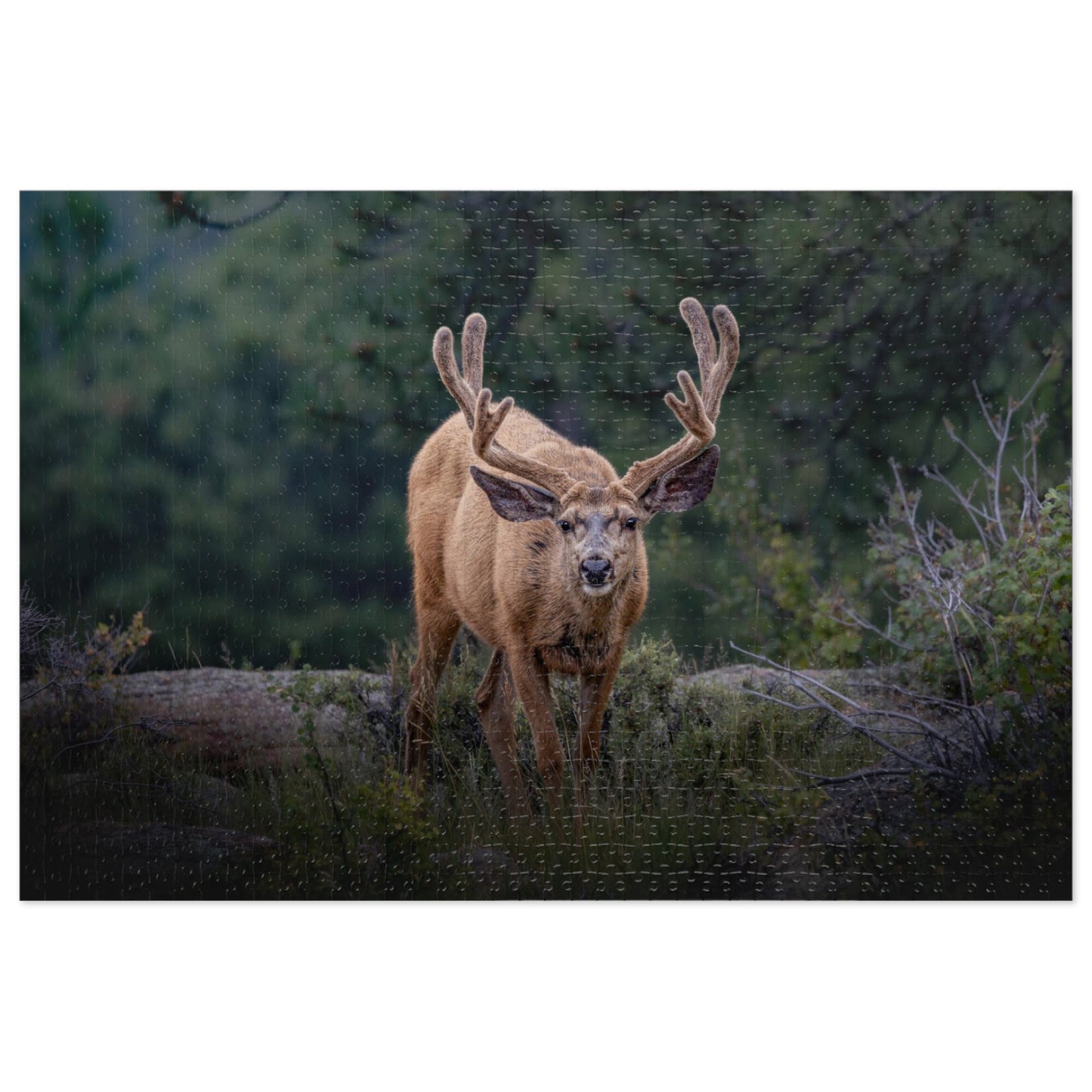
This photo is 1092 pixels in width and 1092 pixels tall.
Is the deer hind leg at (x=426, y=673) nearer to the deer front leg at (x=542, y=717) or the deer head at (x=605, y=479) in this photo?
the deer front leg at (x=542, y=717)

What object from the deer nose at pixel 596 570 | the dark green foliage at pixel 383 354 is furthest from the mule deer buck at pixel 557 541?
the dark green foliage at pixel 383 354

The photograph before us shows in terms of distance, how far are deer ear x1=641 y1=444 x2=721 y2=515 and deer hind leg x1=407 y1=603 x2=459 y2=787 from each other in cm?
115

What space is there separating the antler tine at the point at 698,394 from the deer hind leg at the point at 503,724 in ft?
3.68

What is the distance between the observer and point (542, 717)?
5168 mm

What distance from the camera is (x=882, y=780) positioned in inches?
201

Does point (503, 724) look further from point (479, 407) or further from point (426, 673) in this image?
point (479, 407)

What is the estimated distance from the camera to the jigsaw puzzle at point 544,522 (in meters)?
5.05

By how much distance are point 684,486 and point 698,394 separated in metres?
0.39

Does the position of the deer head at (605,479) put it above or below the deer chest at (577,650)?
above

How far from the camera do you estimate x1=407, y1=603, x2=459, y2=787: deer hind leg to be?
5.27m

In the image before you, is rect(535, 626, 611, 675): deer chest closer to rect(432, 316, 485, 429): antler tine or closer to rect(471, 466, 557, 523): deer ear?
rect(471, 466, 557, 523): deer ear

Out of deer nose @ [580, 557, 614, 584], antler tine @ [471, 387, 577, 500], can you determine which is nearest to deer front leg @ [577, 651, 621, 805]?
deer nose @ [580, 557, 614, 584]

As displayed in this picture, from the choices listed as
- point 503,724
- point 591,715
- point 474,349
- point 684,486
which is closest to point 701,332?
point 684,486

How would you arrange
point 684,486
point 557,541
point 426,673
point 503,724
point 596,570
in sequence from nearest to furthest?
point 596,570 < point 684,486 < point 557,541 < point 503,724 < point 426,673
